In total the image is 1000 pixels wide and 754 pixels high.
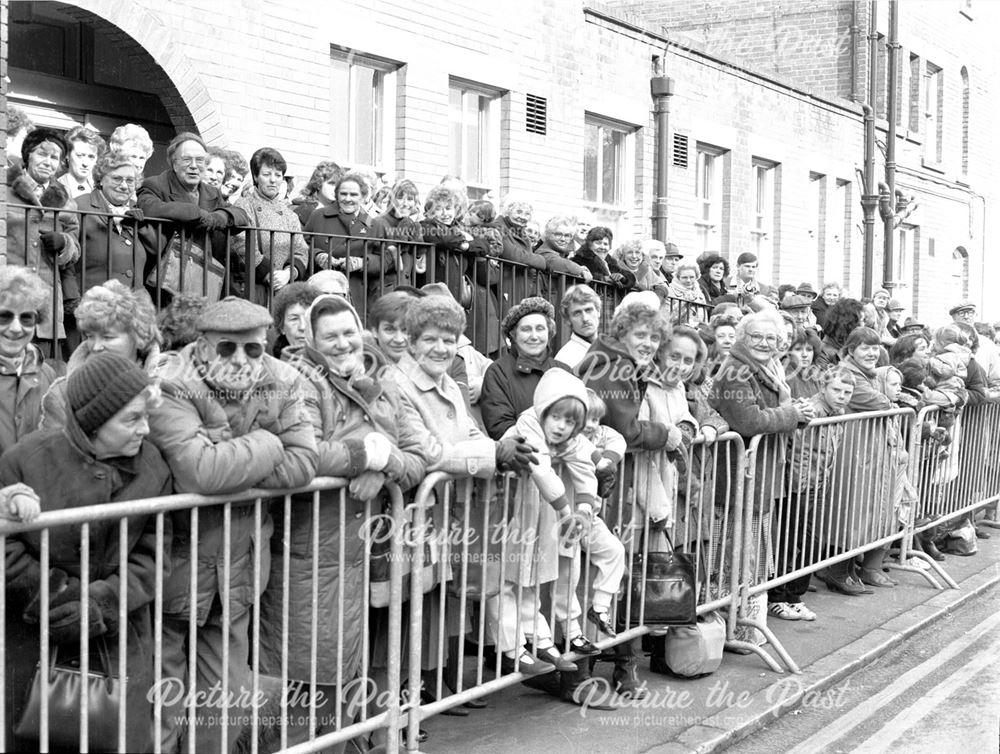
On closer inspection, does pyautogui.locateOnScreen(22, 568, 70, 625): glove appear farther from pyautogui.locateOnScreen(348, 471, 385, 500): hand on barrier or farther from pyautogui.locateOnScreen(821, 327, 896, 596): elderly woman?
pyautogui.locateOnScreen(821, 327, 896, 596): elderly woman

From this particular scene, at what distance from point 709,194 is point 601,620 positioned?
13860 millimetres

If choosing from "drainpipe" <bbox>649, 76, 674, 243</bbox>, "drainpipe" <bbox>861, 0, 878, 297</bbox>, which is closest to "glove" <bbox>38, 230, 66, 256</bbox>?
"drainpipe" <bbox>649, 76, 674, 243</bbox>

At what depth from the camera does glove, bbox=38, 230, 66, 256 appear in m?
5.98

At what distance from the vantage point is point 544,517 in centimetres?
571

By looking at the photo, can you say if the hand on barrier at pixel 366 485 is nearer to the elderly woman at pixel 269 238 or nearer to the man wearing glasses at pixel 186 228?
the man wearing glasses at pixel 186 228

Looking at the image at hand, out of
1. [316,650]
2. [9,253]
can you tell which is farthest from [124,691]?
[9,253]

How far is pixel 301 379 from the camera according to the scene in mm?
4777

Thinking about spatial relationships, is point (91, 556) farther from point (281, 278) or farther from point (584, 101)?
point (584, 101)

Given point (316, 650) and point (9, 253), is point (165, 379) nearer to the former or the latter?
point (316, 650)

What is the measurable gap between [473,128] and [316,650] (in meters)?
10.1

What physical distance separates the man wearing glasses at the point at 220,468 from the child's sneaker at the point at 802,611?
4.66 m

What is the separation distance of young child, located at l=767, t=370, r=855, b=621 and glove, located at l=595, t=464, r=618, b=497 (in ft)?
6.10

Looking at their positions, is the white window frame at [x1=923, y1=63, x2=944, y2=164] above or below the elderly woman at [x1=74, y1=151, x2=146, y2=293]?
above

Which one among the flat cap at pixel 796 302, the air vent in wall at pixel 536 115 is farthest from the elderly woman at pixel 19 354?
the air vent in wall at pixel 536 115
